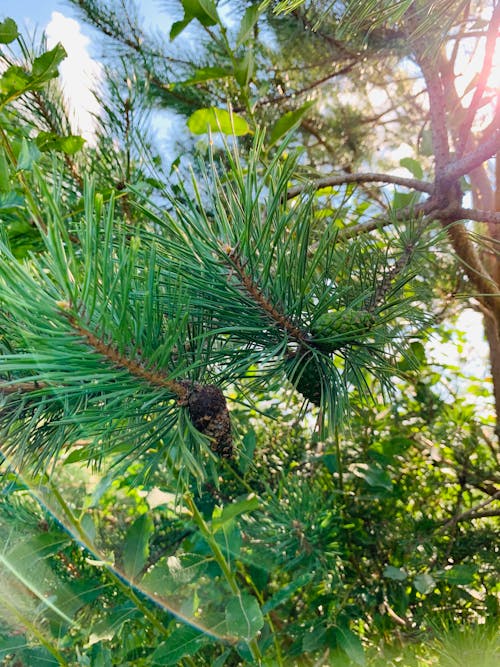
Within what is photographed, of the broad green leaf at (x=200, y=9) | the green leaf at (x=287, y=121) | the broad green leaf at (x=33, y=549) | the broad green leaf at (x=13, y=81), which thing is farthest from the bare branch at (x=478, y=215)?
the broad green leaf at (x=33, y=549)

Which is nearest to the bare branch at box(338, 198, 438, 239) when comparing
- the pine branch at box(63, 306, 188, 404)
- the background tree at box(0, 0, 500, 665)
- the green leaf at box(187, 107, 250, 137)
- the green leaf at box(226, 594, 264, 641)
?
the background tree at box(0, 0, 500, 665)

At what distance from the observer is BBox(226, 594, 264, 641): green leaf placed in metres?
0.47

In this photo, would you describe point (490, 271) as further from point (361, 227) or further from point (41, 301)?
point (41, 301)

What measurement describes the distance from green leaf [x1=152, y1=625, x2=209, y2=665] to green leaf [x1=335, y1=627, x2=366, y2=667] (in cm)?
15

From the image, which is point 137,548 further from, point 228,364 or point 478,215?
point 478,215

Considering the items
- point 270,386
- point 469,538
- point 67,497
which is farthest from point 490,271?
point 67,497

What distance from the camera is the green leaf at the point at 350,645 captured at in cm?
55

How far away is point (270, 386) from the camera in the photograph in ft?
1.32

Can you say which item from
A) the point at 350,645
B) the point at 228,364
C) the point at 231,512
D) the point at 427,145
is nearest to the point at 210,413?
the point at 228,364

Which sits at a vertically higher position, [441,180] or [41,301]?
[441,180]

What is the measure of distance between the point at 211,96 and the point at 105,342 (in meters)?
0.88

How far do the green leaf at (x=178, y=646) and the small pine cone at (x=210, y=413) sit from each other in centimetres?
26

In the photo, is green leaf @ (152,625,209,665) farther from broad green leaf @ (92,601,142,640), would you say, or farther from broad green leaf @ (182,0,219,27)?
broad green leaf @ (182,0,219,27)

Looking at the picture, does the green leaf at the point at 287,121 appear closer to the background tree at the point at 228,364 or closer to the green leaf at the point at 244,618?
the background tree at the point at 228,364
